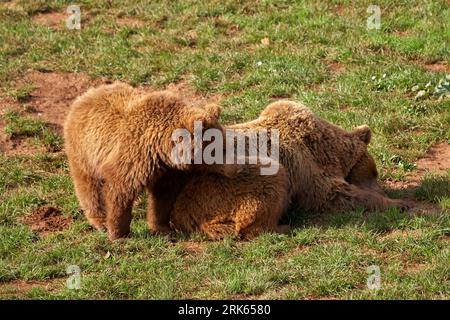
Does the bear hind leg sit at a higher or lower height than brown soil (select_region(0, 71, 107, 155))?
lower

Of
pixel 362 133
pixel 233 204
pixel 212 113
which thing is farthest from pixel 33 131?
pixel 362 133

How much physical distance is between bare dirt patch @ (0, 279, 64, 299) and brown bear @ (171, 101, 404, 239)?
1.38 metres

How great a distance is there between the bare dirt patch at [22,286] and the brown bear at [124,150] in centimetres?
82

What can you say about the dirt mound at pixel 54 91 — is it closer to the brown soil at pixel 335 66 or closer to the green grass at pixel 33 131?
the green grass at pixel 33 131

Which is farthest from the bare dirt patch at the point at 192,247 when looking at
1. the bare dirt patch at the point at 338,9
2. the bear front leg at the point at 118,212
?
the bare dirt patch at the point at 338,9

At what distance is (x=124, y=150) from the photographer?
339 inches

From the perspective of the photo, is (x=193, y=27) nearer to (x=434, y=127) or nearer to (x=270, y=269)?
(x=434, y=127)

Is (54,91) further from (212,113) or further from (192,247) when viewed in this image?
(192,247)

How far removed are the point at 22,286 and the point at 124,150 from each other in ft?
4.93

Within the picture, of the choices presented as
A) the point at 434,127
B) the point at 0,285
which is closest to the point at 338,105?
the point at 434,127

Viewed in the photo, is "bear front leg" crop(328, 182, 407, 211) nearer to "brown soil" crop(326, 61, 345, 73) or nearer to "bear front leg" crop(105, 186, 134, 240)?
"bear front leg" crop(105, 186, 134, 240)

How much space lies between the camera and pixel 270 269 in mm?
8109

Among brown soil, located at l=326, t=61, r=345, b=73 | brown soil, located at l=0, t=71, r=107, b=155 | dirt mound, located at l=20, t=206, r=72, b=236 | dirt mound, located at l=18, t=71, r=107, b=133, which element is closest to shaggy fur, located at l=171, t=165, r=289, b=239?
dirt mound, located at l=20, t=206, r=72, b=236

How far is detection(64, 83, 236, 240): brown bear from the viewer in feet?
28.0
